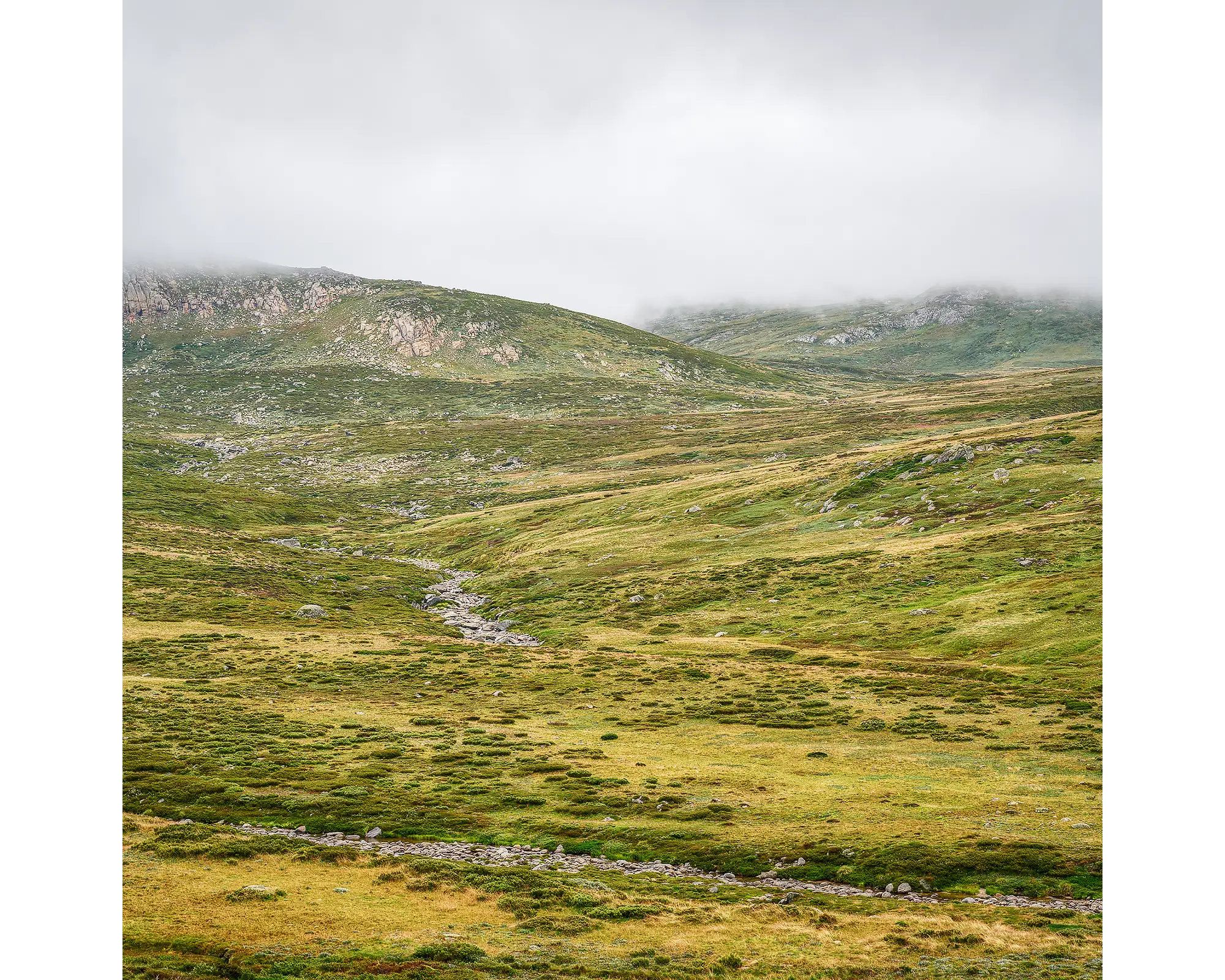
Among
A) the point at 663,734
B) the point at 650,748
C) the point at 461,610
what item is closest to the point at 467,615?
the point at 461,610

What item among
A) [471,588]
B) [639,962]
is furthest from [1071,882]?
[471,588]

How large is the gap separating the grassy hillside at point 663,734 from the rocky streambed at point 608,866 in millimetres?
744

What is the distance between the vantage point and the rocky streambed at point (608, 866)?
30.8m

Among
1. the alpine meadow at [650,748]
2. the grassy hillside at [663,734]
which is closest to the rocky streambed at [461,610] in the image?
the alpine meadow at [650,748]

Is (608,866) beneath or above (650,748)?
above

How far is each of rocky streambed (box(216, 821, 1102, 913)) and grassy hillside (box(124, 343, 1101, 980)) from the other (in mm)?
744

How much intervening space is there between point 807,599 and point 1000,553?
2373cm

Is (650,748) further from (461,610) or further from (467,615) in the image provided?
(461,610)

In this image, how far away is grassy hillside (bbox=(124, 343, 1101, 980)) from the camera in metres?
27.0

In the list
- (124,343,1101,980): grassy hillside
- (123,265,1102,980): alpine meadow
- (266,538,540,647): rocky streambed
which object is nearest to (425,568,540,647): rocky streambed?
(266,538,540,647): rocky streambed

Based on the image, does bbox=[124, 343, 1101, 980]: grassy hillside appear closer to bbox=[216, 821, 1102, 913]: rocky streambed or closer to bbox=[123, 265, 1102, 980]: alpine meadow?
bbox=[123, 265, 1102, 980]: alpine meadow

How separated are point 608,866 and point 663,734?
23.1 m

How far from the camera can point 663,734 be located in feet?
194

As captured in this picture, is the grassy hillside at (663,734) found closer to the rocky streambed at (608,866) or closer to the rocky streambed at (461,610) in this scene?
the rocky streambed at (608,866)
